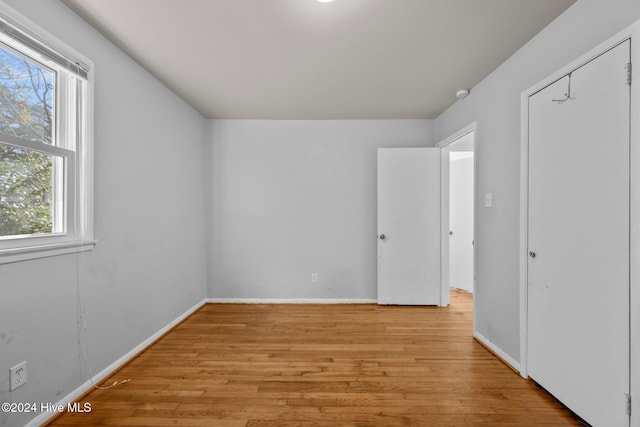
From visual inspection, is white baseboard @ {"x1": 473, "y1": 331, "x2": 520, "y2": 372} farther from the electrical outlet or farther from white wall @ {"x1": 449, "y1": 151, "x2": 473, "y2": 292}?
the electrical outlet

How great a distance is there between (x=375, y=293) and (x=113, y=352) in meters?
2.82

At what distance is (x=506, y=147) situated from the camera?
2.23 meters

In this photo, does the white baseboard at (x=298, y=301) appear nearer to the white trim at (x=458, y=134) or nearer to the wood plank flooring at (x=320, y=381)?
the wood plank flooring at (x=320, y=381)

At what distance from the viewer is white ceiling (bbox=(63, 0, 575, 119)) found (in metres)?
1.67

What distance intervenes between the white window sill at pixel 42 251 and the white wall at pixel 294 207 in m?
1.94

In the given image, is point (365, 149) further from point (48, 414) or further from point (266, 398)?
point (48, 414)

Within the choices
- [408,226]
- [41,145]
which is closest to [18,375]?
[41,145]

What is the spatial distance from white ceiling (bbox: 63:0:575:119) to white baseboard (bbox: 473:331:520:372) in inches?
95.7

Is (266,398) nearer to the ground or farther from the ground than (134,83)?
nearer to the ground

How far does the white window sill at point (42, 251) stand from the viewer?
1347 mm

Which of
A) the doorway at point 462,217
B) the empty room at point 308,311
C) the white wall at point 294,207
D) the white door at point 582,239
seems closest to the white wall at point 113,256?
the empty room at point 308,311

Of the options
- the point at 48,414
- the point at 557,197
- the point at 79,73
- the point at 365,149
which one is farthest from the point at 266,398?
the point at 365,149

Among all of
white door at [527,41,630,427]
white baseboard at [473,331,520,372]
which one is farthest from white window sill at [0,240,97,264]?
white baseboard at [473,331,520,372]

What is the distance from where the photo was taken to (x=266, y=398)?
1.76 meters
